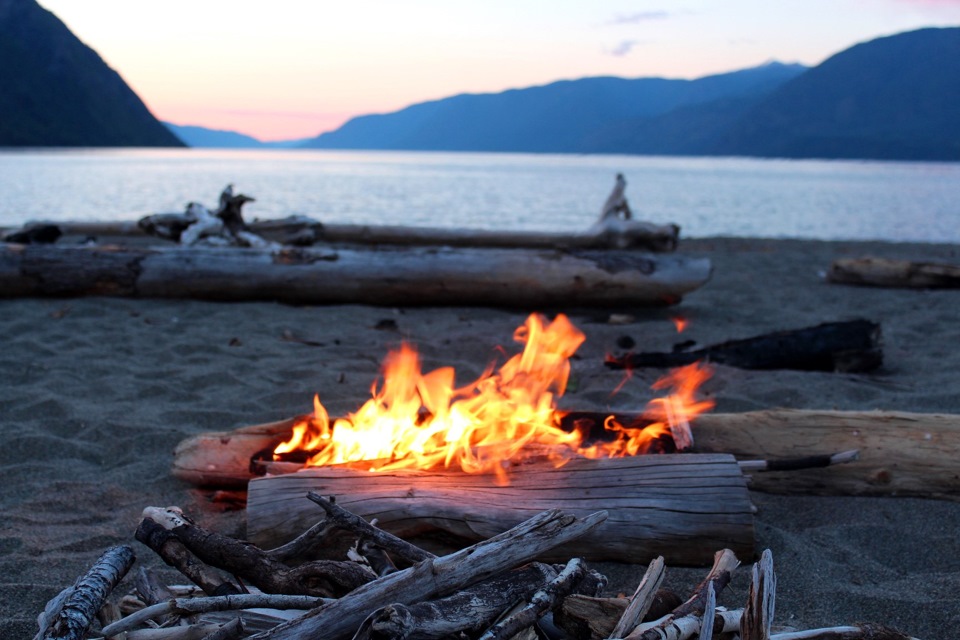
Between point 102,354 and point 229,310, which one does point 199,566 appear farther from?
point 229,310

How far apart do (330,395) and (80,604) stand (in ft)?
9.80

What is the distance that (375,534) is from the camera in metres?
2.14

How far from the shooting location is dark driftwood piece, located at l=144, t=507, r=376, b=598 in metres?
2.04

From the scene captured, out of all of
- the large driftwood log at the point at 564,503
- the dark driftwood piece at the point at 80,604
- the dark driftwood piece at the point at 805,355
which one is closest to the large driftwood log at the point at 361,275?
the dark driftwood piece at the point at 805,355

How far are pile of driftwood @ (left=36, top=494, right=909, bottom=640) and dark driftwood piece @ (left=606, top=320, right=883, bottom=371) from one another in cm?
319

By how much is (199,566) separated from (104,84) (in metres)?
163

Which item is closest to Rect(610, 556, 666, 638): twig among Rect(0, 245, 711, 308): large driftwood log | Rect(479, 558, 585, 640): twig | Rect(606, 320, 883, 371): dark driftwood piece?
Rect(479, 558, 585, 640): twig

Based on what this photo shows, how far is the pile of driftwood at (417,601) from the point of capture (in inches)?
68.4

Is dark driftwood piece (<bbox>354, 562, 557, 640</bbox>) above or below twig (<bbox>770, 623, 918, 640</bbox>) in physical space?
above

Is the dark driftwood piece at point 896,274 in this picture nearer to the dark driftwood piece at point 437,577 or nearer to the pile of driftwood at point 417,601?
the pile of driftwood at point 417,601

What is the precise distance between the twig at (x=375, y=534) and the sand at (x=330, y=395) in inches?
37.8

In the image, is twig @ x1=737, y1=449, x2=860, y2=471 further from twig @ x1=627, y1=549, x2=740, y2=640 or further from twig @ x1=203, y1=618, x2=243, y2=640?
twig @ x1=203, y1=618, x2=243, y2=640

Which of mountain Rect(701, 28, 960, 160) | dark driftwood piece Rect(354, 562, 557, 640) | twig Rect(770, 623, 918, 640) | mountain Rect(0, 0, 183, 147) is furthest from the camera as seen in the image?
mountain Rect(701, 28, 960, 160)

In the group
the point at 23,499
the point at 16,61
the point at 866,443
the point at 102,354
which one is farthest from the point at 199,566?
the point at 16,61
